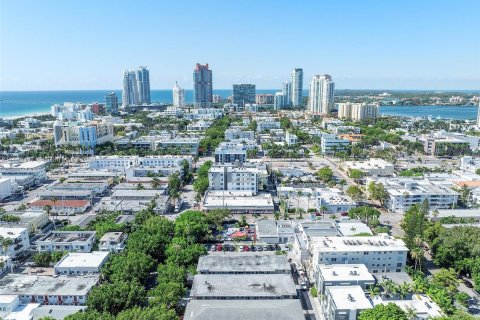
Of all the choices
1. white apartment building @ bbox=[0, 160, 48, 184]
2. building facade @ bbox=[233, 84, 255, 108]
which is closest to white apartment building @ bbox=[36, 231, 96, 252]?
white apartment building @ bbox=[0, 160, 48, 184]

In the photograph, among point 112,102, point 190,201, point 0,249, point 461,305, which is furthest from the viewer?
point 112,102

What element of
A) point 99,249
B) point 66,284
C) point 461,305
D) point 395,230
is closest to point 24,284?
point 66,284

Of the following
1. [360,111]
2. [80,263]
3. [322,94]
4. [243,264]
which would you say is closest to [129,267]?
[80,263]

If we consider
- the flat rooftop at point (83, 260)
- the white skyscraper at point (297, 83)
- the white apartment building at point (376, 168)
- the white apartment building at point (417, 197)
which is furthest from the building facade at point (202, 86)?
the flat rooftop at point (83, 260)

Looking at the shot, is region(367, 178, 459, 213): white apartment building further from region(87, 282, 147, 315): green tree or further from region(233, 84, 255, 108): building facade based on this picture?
region(233, 84, 255, 108): building facade

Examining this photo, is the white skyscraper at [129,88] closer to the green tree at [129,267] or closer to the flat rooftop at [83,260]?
the flat rooftop at [83,260]

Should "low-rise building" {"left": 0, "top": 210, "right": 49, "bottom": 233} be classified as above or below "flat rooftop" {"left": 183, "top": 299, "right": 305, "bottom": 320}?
above

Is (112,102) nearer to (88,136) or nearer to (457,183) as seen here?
(88,136)
